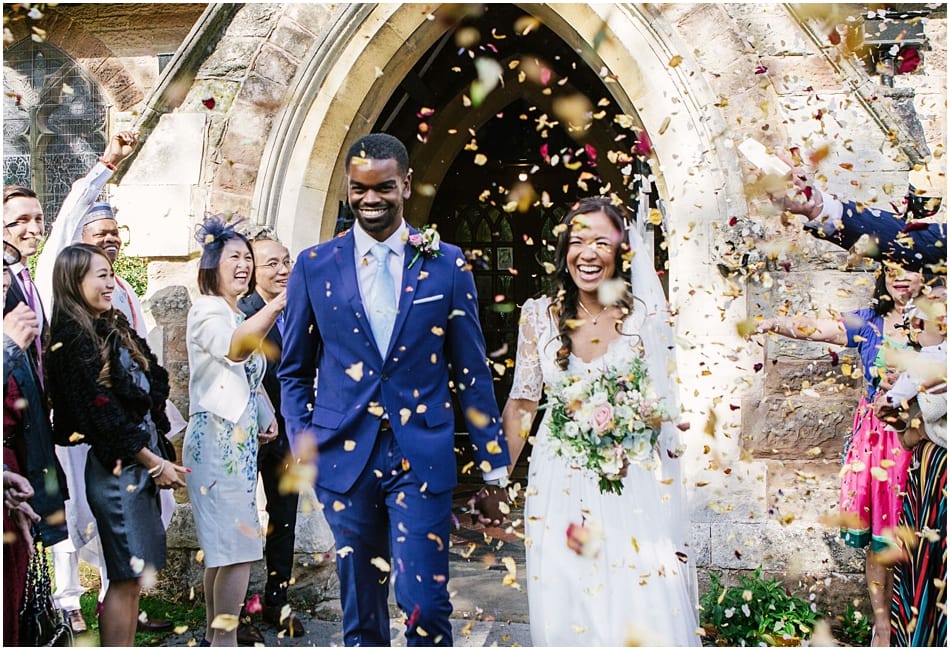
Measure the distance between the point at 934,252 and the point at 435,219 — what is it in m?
5.51

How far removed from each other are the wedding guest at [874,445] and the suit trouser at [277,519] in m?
2.49

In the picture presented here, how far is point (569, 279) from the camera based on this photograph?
3969mm

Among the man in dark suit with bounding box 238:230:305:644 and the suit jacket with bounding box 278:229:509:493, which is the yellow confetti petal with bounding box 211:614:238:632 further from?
the suit jacket with bounding box 278:229:509:493

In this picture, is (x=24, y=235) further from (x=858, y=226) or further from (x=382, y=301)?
(x=858, y=226)

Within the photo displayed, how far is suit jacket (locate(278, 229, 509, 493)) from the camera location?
341 centimetres

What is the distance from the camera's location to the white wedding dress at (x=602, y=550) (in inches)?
144

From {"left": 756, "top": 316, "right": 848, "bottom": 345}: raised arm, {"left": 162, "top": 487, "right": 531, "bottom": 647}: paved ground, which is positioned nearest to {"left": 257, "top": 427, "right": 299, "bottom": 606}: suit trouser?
{"left": 162, "top": 487, "right": 531, "bottom": 647}: paved ground

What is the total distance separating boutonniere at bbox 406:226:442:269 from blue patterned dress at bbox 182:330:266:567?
1255mm

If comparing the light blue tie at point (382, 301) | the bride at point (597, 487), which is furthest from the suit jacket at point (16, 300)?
the bride at point (597, 487)

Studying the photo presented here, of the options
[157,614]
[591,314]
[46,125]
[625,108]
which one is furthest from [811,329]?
[46,125]

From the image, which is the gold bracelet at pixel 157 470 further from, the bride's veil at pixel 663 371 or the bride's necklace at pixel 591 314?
the bride's veil at pixel 663 371

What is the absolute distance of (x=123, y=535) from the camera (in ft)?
12.7

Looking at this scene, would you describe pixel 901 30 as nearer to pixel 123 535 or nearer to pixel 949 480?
pixel 949 480

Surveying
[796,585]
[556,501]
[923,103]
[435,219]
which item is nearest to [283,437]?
[556,501]
